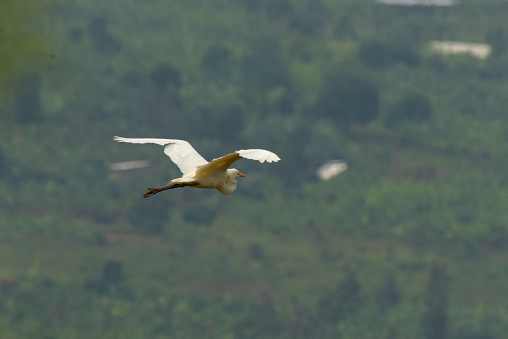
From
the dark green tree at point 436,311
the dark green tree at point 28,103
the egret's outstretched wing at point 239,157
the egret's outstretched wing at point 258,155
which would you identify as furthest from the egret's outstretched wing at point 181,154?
the dark green tree at point 28,103

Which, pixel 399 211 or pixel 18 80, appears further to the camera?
pixel 18 80

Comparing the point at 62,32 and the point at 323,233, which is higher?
the point at 62,32

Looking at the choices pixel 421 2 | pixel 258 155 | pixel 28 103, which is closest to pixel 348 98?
pixel 421 2

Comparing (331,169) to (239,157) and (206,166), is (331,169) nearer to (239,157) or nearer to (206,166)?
(206,166)

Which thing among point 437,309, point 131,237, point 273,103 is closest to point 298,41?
point 273,103

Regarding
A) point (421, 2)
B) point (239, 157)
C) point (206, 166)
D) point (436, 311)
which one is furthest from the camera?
point (421, 2)

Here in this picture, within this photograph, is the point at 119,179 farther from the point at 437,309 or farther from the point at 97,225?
the point at 437,309

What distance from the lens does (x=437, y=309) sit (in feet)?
160

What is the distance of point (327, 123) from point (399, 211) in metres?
14.8

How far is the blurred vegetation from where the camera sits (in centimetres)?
4959

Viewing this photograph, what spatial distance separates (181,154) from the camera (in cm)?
1581

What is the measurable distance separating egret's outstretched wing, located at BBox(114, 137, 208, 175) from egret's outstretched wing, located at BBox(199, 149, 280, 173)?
0.37 m

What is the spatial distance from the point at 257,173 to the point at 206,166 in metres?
45.3

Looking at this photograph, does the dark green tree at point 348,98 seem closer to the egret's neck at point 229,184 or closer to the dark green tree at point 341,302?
the dark green tree at point 341,302
